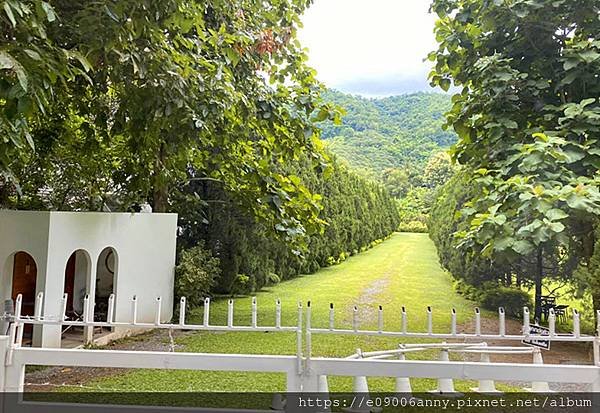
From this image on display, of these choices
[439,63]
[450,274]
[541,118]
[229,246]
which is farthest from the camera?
[450,274]

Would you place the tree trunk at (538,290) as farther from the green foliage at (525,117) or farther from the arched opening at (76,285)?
the arched opening at (76,285)

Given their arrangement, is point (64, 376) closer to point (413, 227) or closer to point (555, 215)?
point (555, 215)

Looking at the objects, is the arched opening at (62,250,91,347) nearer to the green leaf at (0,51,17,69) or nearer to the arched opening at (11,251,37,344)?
the arched opening at (11,251,37,344)

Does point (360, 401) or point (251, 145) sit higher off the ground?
point (251, 145)

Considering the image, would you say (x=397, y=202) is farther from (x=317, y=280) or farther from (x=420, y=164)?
(x=317, y=280)

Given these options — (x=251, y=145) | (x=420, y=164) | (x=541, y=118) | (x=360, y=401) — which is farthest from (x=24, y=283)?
(x=420, y=164)

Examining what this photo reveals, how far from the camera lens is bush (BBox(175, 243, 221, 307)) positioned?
205 inches

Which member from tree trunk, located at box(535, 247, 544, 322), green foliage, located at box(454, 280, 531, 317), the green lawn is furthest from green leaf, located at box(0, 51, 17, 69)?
green foliage, located at box(454, 280, 531, 317)

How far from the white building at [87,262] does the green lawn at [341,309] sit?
77cm

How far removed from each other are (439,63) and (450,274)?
4621mm

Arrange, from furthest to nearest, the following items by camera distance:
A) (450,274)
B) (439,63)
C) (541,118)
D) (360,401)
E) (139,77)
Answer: (450,274) < (439,63) < (541,118) < (139,77) < (360,401)

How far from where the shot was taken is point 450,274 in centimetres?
778

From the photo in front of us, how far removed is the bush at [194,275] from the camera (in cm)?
521

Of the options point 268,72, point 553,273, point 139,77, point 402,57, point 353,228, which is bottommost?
point 553,273
